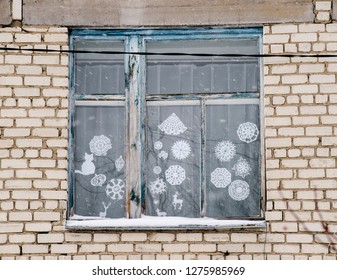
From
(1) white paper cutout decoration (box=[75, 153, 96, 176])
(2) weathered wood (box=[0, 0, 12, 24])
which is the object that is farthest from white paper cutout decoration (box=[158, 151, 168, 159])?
(2) weathered wood (box=[0, 0, 12, 24])

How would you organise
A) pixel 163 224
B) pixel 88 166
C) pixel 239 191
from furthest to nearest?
pixel 88 166, pixel 239 191, pixel 163 224

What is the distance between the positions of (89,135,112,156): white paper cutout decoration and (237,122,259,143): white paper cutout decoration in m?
1.07

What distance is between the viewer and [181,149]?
519 cm

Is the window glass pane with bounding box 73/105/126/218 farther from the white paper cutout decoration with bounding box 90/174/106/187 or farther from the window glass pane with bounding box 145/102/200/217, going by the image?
the window glass pane with bounding box 145/102/200/217

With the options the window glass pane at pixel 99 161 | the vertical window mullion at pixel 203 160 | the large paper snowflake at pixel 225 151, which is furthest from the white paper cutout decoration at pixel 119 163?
the large paper snowflake at pixel 225 151

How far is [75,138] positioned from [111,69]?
641 mm

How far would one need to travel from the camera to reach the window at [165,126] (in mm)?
5129

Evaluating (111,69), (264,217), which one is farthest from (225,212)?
(111,69)

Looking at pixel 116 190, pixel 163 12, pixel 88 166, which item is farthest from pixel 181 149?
pixel 163 12

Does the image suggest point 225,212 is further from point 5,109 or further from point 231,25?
point 5,109

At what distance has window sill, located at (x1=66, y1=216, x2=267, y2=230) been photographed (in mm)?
4945

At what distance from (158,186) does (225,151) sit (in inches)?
24.1

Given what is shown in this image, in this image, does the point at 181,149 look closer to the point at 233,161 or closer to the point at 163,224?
the point at 233,161

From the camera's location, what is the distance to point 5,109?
5102mm
